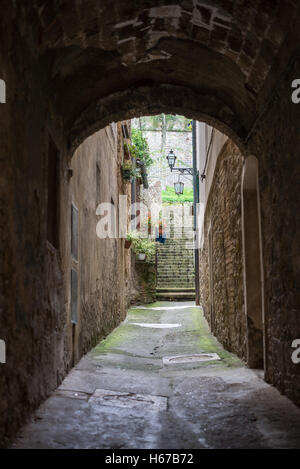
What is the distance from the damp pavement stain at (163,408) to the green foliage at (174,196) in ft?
88.7

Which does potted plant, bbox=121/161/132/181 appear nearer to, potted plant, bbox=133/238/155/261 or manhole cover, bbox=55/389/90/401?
potted plant, bbox=133/238/155/261

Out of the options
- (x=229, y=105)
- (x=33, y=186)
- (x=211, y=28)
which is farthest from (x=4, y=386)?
(x=229, y=105)

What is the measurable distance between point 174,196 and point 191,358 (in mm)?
29337

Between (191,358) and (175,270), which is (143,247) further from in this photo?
(191,358)

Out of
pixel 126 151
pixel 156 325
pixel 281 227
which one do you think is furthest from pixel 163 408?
pixel 126 151

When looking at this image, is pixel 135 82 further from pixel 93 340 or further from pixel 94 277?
pixel 93 340

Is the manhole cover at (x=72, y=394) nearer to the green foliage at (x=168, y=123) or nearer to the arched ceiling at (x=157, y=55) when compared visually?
the arched ceiling at (x=157, y=55)

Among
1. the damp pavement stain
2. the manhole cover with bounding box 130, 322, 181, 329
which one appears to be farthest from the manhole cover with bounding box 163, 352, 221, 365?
the manhole cover with bounding box 130, 322, 181, 329

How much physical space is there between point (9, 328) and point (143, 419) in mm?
1344

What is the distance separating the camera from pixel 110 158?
35.6ft

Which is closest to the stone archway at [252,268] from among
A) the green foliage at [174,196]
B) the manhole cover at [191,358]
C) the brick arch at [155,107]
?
the brick arch at [155,107]

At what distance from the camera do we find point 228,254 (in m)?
7.41

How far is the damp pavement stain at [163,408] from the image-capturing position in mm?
3123

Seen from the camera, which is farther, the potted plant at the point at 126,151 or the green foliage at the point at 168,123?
the green foliage at the point at 168,123
